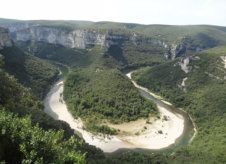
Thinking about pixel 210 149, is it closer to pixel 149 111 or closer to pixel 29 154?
pixel 149 111

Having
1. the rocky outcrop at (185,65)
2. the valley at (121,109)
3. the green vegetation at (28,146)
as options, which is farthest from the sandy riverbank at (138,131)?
the green vegetation at (28,146)

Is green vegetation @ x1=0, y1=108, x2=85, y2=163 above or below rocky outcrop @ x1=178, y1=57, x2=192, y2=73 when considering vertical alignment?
above

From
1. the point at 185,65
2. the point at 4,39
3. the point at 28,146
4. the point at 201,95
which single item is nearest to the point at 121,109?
the point at 201,95

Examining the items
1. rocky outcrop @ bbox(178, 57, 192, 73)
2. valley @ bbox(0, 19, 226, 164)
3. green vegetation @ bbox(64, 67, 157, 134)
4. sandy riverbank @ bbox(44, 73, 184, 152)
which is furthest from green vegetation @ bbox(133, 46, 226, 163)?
green vegetation @ bbox(64, 67, 157, 134)

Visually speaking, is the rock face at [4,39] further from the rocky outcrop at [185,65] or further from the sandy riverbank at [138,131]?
the rocky outcrop at [185,65]

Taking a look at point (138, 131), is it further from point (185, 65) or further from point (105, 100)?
point (185, 65)

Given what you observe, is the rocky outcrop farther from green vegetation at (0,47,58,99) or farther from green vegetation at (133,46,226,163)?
green vegetation at (0,47,58,99)
